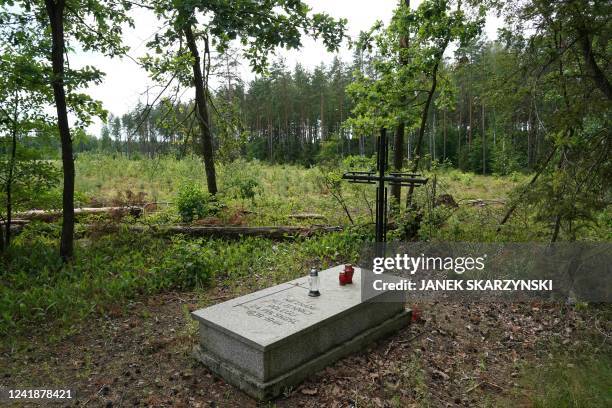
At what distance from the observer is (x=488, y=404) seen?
347 cm

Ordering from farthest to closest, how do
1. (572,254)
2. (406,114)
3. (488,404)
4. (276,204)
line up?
1. (276,204)
2. (406,114)
3. (572,254)
4. (488,404)

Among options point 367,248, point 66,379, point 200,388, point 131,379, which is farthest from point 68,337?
point 367,248

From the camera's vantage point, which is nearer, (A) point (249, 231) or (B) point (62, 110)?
(B) point (62, 110)

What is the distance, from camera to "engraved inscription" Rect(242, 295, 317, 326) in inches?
154

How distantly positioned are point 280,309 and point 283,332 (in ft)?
1.78

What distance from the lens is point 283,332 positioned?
142 inches

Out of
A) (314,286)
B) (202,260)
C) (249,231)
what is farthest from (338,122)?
(314,286)

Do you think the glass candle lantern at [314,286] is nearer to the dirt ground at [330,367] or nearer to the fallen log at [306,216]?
the dirt ground at [330,367]

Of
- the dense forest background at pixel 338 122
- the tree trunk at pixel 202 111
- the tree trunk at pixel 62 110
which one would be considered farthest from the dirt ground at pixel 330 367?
the dense forest background at pixel 338 122

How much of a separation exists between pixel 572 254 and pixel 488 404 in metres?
3.00

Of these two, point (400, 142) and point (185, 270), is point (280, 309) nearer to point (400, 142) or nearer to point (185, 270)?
point (185, 270)

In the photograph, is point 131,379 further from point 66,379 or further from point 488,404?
point 488,404

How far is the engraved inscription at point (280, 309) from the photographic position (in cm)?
391

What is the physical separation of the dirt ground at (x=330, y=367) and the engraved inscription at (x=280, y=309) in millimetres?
615
